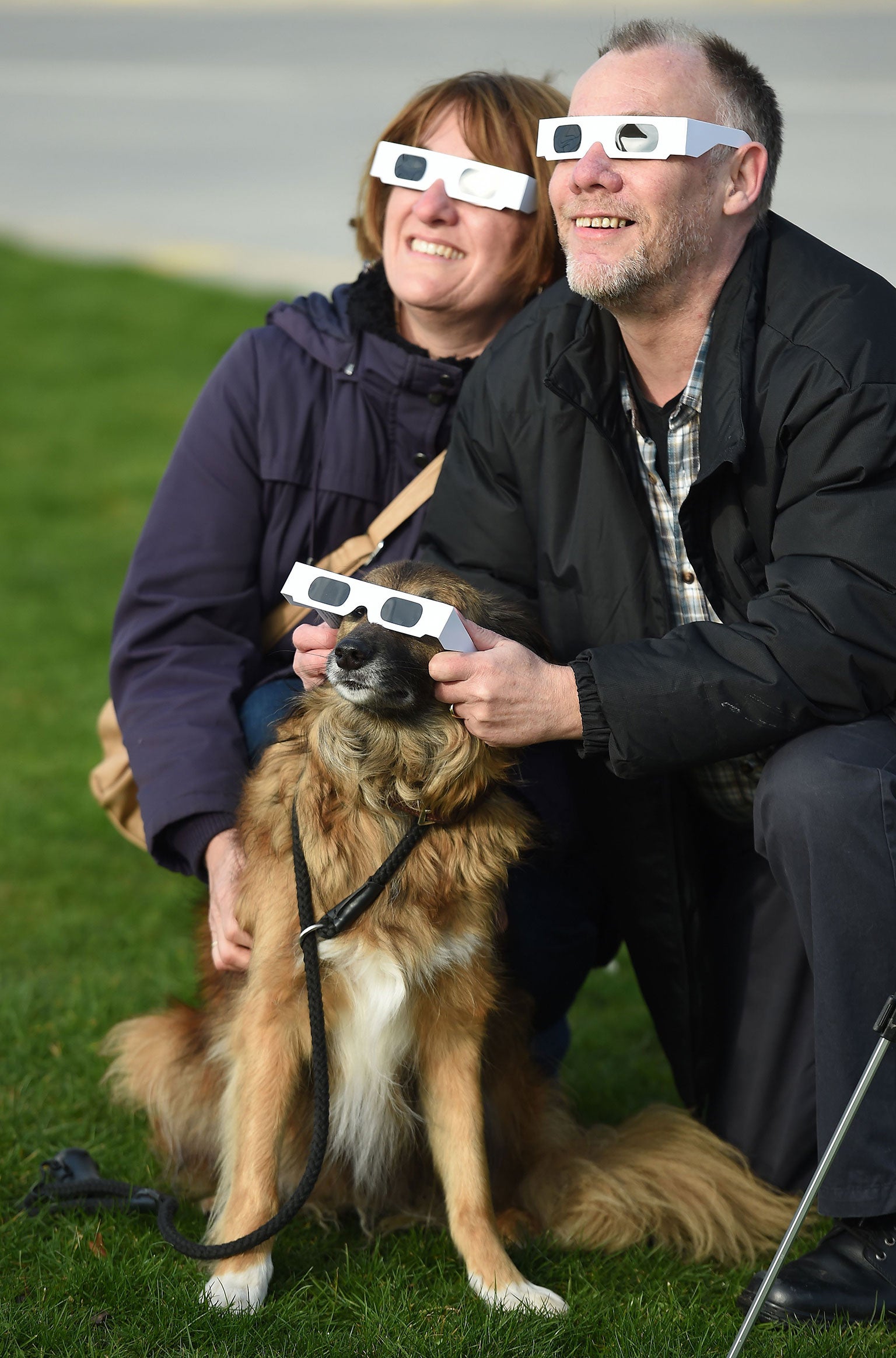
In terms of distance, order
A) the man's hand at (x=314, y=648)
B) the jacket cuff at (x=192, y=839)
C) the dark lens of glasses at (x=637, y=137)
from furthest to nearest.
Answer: the jacket cuff at (x=192, y=839)
the dark lens of glasses at (x=637, y=137)
the man's hand at (x=314, y=648)

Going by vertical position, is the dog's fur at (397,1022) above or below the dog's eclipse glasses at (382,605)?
below

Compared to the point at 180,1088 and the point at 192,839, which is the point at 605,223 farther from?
the point at 180,1088

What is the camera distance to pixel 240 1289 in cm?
253

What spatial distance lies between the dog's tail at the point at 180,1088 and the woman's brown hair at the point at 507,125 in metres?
2.02

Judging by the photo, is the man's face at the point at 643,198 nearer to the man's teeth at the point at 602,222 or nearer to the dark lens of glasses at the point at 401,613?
the man's teeth at the point at 602,222

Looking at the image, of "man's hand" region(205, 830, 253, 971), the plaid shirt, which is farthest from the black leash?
the plaid shirt

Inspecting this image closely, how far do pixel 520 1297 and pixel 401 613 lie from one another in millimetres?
1335

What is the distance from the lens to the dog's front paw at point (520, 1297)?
2.54 m

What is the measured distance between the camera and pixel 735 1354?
7.47 feet

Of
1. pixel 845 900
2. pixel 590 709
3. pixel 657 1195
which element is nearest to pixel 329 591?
pixel 590 709

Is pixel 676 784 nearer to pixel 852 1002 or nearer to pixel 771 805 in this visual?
pixel 771 805

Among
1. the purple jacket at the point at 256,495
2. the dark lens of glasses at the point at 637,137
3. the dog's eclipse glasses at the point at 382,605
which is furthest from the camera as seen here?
the purple jacket at the point at 256,495

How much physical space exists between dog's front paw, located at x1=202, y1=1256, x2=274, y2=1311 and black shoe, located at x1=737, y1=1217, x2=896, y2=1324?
36.6 inches

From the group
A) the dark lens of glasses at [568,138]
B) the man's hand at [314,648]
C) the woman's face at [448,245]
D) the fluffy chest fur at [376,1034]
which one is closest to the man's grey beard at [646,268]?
the dark lens of glasses at [568,138]
